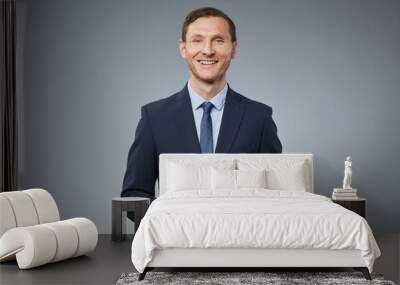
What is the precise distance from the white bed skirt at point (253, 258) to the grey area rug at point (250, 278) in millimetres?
97

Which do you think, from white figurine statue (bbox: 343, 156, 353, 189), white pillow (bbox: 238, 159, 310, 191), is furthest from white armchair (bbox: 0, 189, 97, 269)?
white figurine statue (bbox: 343, 156, 353, 189)

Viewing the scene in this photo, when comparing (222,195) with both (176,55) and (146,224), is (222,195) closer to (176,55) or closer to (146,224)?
(146,224)

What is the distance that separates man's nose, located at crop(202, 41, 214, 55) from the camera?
6.79m

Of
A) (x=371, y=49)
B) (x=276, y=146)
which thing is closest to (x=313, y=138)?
(x=276, y=146)

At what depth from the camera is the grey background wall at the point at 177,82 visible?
285 inches

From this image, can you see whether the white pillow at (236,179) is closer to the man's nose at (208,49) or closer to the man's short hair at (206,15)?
the man's nose at (208,49)

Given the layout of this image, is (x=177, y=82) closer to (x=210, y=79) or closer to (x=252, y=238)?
(x=210, y=79)

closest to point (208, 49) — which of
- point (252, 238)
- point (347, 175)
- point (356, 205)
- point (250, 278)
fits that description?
point (347, 175)

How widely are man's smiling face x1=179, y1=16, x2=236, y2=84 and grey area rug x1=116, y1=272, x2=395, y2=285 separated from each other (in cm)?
255

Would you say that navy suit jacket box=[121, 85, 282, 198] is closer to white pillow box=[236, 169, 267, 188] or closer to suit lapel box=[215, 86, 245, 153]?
suit lapel box=[215, 86, 245, 153]

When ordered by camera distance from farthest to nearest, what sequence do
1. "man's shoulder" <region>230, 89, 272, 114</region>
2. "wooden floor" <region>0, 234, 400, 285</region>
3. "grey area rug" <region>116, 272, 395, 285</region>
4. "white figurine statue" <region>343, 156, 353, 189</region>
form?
1. "man's shoulder" <region>230, 89, 272, 114</region>
2. "white figurine statue" <region>343, 156, 353, 189</region>
3. "wooden floor" <region>0, 234, 400, 285</region>
4. "grey area rug" <region>116, 272, 395, 285</region>

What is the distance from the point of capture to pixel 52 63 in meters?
7.41

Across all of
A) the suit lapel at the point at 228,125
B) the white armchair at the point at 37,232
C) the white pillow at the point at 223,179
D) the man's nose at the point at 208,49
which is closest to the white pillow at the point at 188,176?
the white pillow at the point at 223,179

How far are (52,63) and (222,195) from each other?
2.88 metres
